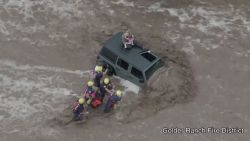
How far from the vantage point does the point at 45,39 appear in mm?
19766

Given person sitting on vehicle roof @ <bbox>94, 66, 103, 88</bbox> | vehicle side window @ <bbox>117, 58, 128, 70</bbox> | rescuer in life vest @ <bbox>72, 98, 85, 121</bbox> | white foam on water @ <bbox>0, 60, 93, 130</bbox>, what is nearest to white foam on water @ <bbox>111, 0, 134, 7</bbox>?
vehicle side window @ <bbox>117, 58, 128, 70</bbox>

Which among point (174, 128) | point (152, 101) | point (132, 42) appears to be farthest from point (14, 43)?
point (174, 128)

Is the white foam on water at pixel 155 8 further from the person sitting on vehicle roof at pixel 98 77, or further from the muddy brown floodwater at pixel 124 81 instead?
the person sitting on vehicle roof at pixel 98 77

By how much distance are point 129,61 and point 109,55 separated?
921 mm

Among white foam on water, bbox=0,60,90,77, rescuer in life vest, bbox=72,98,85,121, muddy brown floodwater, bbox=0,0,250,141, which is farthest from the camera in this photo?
white foam on water, bbox=0,60,90,77

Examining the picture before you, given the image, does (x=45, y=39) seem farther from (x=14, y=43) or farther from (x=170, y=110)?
(x=170, y=110)

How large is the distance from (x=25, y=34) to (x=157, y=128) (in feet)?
23.2

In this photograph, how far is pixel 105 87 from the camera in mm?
16922

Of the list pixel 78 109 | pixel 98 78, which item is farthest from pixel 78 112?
pixel 98 78

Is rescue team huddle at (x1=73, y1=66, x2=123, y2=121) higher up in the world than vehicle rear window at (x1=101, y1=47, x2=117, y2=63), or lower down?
lower down

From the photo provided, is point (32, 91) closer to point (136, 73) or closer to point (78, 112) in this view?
point (78, 112)

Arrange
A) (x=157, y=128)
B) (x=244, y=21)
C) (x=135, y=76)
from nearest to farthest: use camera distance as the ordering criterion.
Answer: (x=157, y=128)
(x=135, y=76)
(x=244, y=21)

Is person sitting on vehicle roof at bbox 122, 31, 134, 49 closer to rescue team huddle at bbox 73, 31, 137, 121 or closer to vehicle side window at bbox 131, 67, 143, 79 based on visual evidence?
vehicle side window at bbox 131, 67, 143, 79

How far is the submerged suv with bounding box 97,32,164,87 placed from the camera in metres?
17.5
